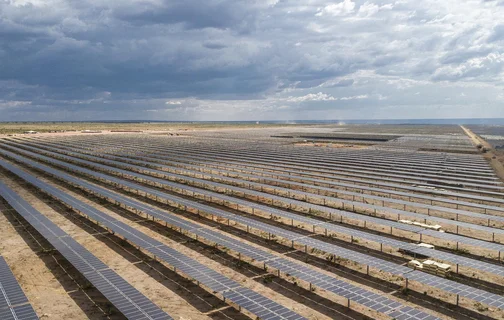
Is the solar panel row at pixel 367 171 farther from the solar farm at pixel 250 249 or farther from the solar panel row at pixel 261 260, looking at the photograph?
the solar panel row at pixel 261 260

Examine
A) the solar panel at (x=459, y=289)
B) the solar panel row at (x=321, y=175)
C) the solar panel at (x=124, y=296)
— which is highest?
the solar panel row at (x=321, y=175)

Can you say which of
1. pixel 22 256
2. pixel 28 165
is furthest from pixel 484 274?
pixel 28 165

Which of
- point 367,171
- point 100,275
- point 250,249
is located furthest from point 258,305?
point 367,171

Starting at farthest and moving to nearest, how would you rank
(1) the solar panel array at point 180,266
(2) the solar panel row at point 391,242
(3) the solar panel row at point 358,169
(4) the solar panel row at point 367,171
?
1. (3) the solar panel row at point 358,169
2. (4) the solar panel row at point 367,171
3. (2) the solar panel row at point 391,242
4. (1) the solar panel array at point 180,266

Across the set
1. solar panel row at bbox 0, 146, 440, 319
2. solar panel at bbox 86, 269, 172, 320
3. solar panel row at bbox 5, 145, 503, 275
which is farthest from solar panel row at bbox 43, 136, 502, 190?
solar panel at bbox 86, 269, 172, 320

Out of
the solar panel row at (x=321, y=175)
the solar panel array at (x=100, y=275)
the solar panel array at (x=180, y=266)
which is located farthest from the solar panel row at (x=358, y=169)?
the solar panel array at (x=100, y=275)

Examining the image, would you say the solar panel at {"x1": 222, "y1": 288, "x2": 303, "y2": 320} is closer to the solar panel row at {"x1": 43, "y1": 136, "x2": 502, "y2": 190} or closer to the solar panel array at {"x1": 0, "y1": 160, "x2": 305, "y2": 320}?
the solar panel array at {"x1": 0, "y1": 160, "x2": 305, "y2": 320}

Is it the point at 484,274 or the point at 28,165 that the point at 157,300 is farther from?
the point at 28,165
